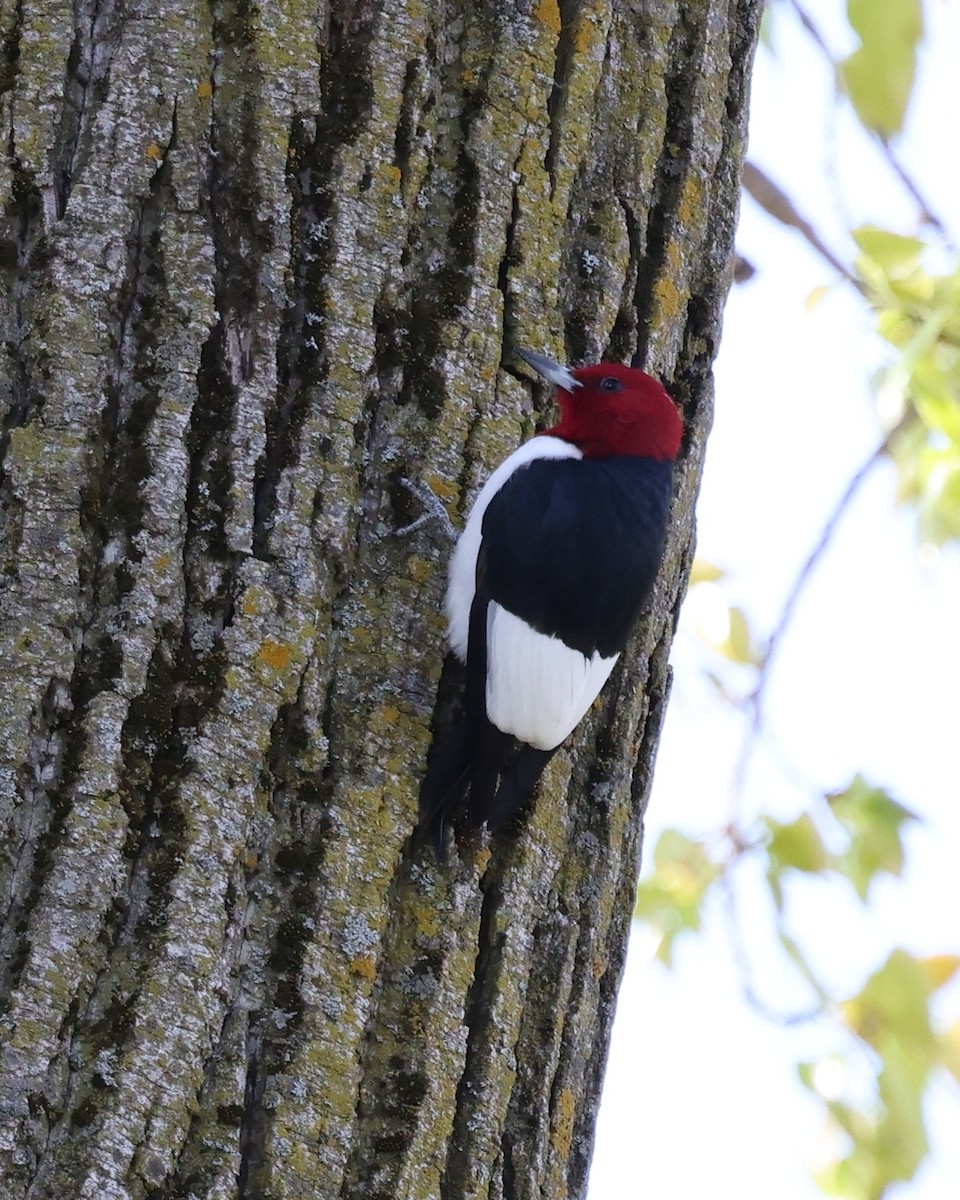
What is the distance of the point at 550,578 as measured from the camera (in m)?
2.42

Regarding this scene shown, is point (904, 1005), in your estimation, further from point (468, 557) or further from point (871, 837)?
point (468, 557)

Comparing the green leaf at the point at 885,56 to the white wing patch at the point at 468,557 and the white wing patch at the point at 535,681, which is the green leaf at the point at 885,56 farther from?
the white wing patch at the point at 535,681

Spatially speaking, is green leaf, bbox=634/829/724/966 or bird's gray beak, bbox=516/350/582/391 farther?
green leaf, bbox=634/829/724/966

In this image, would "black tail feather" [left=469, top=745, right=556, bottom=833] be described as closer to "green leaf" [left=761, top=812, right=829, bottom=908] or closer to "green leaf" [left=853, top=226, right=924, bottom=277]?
"green leaf" [left=761, top=812, right=829, bottom=908]

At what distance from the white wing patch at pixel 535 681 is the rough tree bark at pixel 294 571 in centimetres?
4

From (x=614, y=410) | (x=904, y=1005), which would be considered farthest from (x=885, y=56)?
(x=904, y=1005)

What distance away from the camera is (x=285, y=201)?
1.92 meters

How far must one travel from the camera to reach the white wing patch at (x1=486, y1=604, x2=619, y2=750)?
2092 mm

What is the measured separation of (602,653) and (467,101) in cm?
79

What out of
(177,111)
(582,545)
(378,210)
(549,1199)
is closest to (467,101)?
(378,210)

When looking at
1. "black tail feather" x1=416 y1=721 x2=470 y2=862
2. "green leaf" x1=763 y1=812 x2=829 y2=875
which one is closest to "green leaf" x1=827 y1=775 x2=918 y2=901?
"green leaf" x1=763 y1=812 x2=829 y2=875

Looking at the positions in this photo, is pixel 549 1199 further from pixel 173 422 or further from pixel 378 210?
pixel 378 210

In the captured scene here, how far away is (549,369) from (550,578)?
1.38 ft

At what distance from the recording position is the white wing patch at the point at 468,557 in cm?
202
